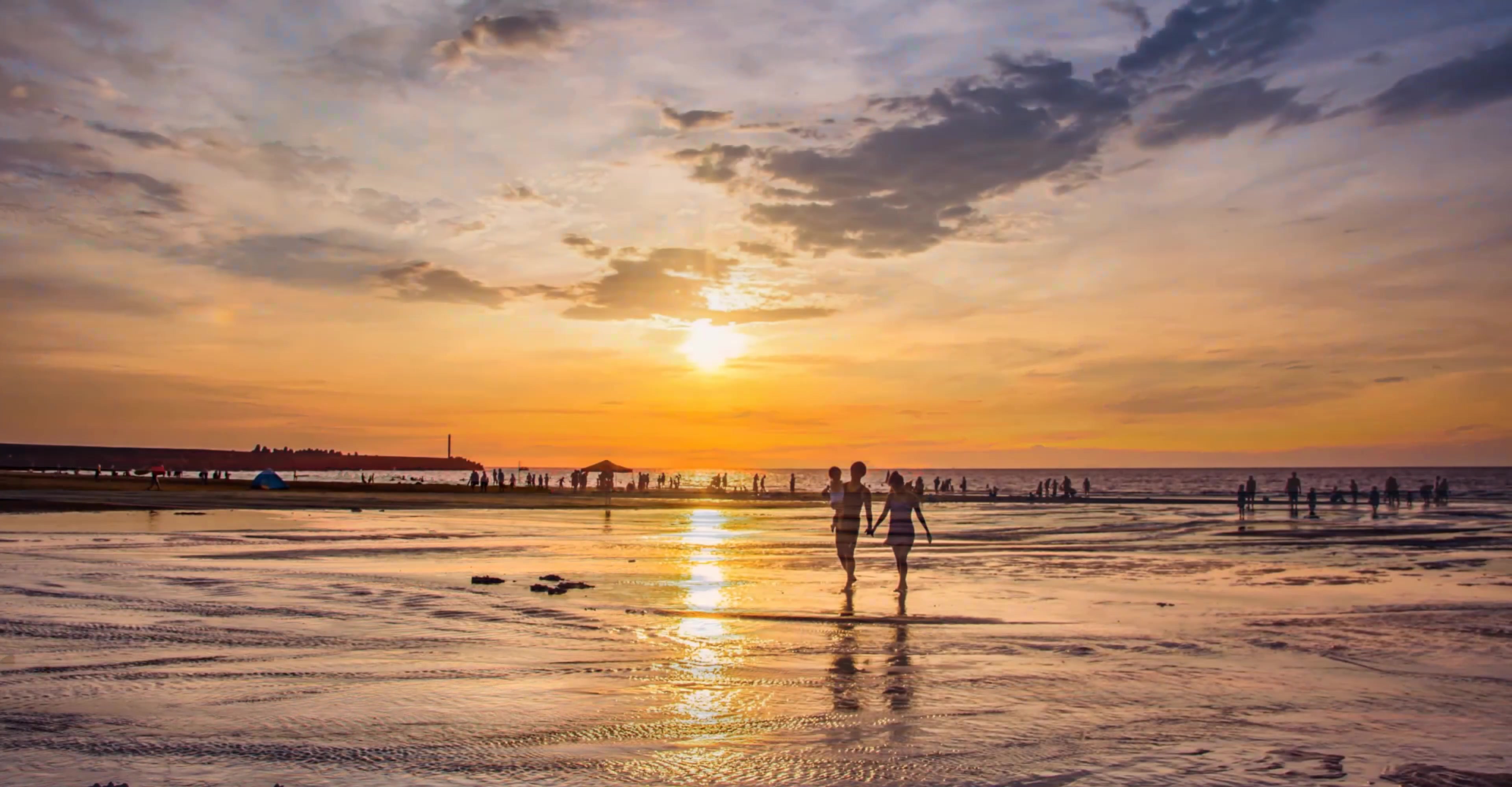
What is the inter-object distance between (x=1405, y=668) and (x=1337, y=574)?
11.7m

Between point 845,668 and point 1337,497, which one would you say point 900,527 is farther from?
point 1337,497

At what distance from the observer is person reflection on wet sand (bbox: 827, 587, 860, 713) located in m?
8.84

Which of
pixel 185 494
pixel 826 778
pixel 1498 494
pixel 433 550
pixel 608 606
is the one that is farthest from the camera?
pixel 1498 494

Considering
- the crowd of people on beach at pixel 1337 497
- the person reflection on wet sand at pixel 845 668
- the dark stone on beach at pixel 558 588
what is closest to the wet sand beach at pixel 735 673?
the person reflection on wet sand at pixel 845 668

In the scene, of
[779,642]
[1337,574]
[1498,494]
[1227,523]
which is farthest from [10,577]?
[1498,494]

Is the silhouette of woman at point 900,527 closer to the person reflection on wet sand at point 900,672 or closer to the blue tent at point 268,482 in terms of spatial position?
the person reflection on wet sand at point 900,672

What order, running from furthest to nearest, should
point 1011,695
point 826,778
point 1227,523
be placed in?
point 1227,523, point 1011,695, point 826,778

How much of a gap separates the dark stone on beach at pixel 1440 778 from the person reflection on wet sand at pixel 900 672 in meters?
3.51

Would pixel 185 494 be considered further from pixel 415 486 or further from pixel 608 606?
pixel 608 606

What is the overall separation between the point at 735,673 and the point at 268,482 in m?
69.4

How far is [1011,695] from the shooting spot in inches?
364

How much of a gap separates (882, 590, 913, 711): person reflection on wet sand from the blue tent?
218 feet

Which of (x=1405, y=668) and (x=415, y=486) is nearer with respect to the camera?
(x=1405, y=668)

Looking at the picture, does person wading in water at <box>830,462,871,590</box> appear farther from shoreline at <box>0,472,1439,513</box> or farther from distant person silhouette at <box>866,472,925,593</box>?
shoreline at <box>0,472,1439,513</box>
